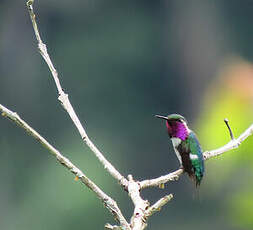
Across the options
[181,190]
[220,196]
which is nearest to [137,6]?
[181,190]

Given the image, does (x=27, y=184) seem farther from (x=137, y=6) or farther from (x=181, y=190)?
(x=137, y=6)

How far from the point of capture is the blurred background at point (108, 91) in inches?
846

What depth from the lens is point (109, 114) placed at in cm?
2422

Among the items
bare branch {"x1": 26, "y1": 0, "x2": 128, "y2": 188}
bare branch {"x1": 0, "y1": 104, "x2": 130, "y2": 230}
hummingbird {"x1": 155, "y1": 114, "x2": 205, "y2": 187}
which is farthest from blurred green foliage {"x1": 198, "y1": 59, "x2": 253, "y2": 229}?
bare branch {"x1": 0, "y1": 104, "x2": 130, "y2": 230}

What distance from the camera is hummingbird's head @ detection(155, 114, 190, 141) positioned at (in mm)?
3429

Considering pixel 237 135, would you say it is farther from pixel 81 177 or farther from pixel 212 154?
pixel 81 177

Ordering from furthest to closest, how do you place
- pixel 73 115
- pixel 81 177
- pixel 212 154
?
pixel 212 154 < pixel 73 115 < pixel 81 177

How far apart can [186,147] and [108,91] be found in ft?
70.4

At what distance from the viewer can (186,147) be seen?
359 centimetres

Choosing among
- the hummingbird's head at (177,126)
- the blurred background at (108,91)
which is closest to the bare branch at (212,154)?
the hummingbird's head at (177,126)

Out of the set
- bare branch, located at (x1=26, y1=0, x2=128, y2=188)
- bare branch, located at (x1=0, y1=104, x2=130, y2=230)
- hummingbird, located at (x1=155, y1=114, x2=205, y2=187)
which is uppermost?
hummingbird, located at (x1=155, y1=114, x2=205, y2=187)

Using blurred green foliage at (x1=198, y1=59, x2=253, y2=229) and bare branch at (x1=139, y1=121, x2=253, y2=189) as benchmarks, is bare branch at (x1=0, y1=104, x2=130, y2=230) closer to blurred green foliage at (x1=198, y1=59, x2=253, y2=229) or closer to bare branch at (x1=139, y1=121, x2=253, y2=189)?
bare branch at (x1=139, y1=121, x2=253, y2=189)

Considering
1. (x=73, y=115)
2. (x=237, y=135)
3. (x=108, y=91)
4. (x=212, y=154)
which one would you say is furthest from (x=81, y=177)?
(x=108, y=91)

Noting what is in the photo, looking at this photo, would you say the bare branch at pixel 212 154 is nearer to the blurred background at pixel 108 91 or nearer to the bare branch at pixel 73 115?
the bare branch at pixel 73 115
